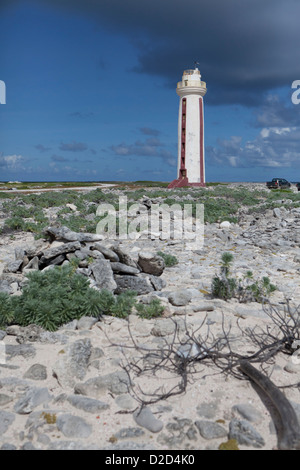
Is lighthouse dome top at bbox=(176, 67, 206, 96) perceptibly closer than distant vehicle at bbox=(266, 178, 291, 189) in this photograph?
Yes

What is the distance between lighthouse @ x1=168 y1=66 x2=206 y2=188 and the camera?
34.6m

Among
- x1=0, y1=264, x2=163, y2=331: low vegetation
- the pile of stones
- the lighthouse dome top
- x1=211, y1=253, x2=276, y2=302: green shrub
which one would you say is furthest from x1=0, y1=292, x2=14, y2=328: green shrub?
the lighthouse dome top

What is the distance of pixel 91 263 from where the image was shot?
646 cm

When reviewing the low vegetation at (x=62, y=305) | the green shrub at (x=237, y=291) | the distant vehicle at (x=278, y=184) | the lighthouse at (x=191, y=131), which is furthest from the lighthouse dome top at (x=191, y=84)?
the low vegetation at (x=62, y=305)

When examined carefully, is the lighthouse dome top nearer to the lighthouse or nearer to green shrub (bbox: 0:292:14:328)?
the lighthouse

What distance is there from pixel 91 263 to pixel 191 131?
30.2 m

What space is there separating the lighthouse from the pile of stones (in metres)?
27.9

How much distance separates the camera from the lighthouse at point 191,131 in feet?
113

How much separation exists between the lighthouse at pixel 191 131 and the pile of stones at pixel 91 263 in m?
27.9

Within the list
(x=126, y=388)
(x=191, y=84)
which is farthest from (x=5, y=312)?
(x=191, y=84)

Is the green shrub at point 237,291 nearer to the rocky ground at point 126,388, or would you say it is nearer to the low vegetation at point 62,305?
the rocky ground at point 126,388

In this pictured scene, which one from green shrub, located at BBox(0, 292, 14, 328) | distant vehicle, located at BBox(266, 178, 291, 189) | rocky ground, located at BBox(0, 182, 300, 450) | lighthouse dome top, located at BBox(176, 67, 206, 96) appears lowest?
rocky ground, located at BBox(0, 182, 300, 450)
